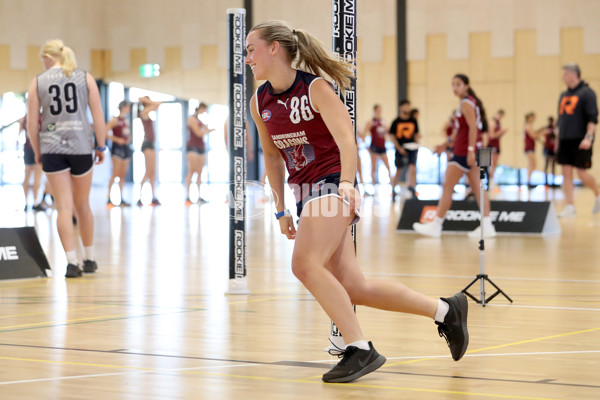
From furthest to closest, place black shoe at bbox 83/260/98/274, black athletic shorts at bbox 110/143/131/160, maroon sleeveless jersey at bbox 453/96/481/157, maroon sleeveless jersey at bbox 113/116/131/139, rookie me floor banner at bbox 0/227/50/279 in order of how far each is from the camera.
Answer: maroon sleeveless jersey at bbox 113/116/131/139 < black athletic shorts at bbox 110/143/131/160 < maroon sleeveless jersey at bbox 453/96/481/157 < black shoe at bbox 83/260/98/274 < rookie me floor banner at bbox 0/227/50/279

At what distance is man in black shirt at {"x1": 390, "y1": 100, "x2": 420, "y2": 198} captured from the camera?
1923 cm

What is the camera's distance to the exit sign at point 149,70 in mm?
27672

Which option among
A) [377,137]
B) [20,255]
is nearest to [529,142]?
[377,137]

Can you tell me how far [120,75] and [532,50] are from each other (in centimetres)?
1164

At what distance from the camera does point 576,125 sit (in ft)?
41.1

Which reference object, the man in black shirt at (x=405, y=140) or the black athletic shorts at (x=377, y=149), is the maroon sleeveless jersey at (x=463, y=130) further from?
the black athletic shorts at (x=377, y=149)

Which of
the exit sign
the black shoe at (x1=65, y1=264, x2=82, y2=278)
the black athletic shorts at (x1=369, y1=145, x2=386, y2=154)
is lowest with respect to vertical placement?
the black shoe at (x1=65, y1=264, x2=82, y2=278)

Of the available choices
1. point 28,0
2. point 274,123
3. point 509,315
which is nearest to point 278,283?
point 509,315

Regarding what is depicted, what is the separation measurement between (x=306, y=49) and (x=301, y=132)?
0.34m

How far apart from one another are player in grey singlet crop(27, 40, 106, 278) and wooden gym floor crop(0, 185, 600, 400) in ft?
1.58

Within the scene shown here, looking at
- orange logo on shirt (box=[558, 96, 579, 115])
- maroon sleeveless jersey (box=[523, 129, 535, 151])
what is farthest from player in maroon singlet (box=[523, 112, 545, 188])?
orange logo on shirt (box=[558, 96, 579, 115])

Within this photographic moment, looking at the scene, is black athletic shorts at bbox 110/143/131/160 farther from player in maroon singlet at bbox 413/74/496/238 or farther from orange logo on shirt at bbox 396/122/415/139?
player in maroon singlet at bbox 413/74/496/238

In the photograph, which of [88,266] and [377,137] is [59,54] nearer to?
[88,266]

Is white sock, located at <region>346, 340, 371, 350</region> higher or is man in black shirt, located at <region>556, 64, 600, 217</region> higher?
man in black shirt, located at <region>556, 64, 600, 217</region>
